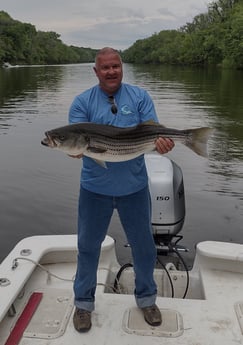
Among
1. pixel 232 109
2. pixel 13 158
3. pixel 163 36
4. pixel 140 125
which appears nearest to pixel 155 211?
pixel 140 125

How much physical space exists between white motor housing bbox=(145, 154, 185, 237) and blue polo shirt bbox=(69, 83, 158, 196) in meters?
1.24

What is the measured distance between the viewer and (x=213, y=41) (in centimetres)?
7700

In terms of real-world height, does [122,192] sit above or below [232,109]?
above

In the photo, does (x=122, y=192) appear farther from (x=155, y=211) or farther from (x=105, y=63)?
(x=155, y=211)

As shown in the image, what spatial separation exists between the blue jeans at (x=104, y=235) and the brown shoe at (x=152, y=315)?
40 millimetres

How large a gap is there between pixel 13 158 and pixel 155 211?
758 cm

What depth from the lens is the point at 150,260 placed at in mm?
3309

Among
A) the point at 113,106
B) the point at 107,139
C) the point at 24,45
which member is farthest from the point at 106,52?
the point at 24,45

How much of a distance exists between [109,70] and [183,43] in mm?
97496

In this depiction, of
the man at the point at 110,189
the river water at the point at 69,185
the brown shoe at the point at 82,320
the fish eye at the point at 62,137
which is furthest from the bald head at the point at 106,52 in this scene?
the river water at the point at 69,185

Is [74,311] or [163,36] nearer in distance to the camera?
[74,311]

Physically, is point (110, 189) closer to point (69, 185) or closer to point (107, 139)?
point (107, 139)

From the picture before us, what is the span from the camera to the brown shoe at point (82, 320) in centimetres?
316

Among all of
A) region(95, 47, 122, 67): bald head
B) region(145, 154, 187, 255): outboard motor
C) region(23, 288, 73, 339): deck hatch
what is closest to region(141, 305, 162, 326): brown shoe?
region(23, 288, 73, 339): deck hatch
